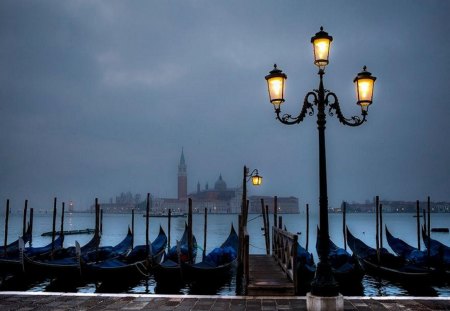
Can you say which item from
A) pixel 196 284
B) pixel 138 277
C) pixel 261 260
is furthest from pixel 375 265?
pixel 138 277

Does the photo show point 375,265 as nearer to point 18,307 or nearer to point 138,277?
point 138,277

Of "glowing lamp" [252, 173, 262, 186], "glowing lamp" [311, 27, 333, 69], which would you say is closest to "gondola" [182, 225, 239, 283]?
"glowing lamp" [252, 173, 262, 186]

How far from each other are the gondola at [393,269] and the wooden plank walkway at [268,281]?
462cm

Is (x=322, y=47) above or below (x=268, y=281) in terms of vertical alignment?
above

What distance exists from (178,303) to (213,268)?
665 centimetres

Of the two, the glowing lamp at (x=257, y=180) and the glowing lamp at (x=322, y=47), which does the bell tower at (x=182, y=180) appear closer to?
the glowing lamp at (x=257, y=180)

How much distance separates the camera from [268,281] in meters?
8.12

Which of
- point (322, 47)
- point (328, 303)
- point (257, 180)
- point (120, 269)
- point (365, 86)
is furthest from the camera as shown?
point (257, 180)

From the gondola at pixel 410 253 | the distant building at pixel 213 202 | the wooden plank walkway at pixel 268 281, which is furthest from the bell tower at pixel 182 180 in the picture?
the wooden plank walkway at pixel 268 281

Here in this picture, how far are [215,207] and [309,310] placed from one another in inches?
6741

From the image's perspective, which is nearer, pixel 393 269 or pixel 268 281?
pixel 268 281

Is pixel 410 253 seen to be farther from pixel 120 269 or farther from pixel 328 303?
pixel 328 303

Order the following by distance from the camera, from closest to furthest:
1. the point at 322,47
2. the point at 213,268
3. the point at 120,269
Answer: the point at 322,47
the point at 213,268
the point at 120,269

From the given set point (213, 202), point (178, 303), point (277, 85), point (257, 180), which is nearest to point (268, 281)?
point (178, 303)
